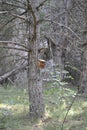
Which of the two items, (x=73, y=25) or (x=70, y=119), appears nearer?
(x=70, y=119)

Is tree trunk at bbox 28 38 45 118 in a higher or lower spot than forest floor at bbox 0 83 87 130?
higher

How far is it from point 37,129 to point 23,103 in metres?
1.63

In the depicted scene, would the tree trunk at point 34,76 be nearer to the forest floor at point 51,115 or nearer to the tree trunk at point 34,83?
the tree trunk at point 34,83

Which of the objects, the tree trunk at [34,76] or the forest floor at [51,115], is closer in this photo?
the forest floor at [51,115]

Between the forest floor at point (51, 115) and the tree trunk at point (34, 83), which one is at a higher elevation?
the tree trunk at point (34, 83)

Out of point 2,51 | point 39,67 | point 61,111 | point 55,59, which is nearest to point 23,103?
point 61,111

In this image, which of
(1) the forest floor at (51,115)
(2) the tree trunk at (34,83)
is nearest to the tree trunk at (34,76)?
(2) the tree trunk at (34,83)

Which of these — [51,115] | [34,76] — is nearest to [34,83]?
[34,76]

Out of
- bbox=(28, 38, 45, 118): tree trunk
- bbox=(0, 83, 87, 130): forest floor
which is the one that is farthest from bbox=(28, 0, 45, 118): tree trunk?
bbox=(0, 83, 87, 130): forest floor

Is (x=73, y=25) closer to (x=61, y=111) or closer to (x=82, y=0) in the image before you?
(x=82, y=0)

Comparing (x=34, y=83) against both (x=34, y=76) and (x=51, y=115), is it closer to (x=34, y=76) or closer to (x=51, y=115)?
(x=34, y=76)

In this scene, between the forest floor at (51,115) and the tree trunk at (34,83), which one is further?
the tree trunk at (34,83)

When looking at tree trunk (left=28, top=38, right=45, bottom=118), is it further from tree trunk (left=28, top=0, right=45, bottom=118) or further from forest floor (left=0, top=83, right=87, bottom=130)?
Answer: forest floor (left=0, top=83, right=87, bottom=130)

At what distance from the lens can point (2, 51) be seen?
9383 millimetres
